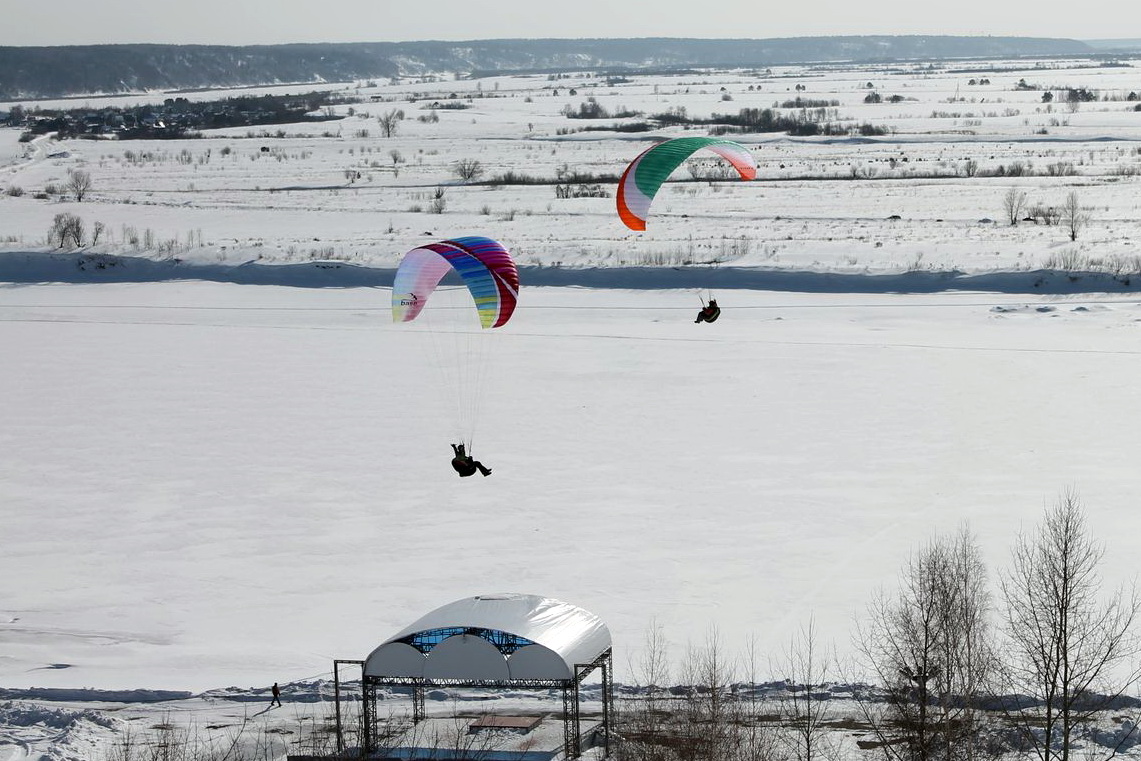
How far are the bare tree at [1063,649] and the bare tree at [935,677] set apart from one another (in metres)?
0.53

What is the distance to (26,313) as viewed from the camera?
4669 centimetres

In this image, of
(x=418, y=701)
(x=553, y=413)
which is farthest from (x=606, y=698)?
(x=553, y=413)

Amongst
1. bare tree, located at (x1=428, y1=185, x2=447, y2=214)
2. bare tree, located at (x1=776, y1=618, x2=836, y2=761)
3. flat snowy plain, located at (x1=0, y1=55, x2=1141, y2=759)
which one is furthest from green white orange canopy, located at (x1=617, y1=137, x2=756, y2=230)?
bare tree, located at (x1=428, y1=185, x2=447, y2=214)

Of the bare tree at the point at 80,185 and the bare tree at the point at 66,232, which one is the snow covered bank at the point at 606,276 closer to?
the bare tree at the point at 66,232

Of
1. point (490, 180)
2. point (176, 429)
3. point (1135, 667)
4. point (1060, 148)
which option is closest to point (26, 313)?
point (176, 429)

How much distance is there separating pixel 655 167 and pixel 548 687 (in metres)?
9.64

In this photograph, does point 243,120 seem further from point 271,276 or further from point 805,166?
point 271,276

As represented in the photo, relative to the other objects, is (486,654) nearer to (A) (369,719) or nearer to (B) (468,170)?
(A) (369,719)

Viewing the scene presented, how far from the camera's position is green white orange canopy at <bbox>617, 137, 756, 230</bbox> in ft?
76.5

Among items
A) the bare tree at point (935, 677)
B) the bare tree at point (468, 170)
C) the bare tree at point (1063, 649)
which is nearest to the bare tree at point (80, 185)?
the bare tree at point (468, 170)

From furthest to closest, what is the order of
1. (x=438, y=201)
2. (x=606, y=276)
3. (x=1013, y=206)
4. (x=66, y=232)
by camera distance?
(x=438, y=201)
(x=1013, y=206)
(x=66, y=232)
(x=606, y=276)

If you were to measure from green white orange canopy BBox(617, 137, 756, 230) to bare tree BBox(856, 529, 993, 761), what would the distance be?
810 centimetres

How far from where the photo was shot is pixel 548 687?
17.2 meters

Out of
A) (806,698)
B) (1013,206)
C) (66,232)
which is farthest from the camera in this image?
(1013,206)
